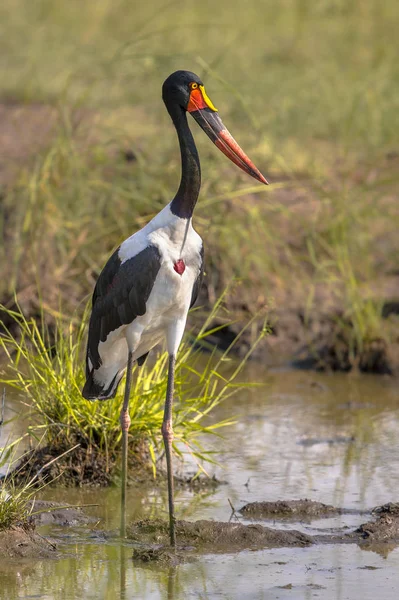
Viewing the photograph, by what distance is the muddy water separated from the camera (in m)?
4.09

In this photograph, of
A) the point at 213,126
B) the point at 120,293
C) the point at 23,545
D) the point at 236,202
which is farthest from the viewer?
the point at 236,202

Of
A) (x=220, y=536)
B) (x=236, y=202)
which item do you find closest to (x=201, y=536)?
(x=220, y=536)

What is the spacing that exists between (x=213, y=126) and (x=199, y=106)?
97mm

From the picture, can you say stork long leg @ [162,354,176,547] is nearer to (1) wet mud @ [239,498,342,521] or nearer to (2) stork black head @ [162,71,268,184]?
(1) wet mud @ [239,498,342,521]

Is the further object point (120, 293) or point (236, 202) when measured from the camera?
point (236, 202)

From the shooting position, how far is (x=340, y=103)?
1052 centimetres

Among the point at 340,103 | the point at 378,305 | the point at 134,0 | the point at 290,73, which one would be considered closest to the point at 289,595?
the point at 378,305

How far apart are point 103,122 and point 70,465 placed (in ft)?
11.1

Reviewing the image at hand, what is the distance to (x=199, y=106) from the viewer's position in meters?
4.79

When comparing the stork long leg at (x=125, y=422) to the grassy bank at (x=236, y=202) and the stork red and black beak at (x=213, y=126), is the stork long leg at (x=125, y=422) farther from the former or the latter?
the grassy bank at (x=236, y=202)

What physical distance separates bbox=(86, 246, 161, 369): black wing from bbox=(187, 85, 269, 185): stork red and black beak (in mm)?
549

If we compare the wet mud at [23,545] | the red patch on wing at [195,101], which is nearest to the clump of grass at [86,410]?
the wet mud at [23,545]

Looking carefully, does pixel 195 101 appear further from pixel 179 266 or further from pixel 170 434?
pixel 170 434

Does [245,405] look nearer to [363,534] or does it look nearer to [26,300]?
[26,300]
